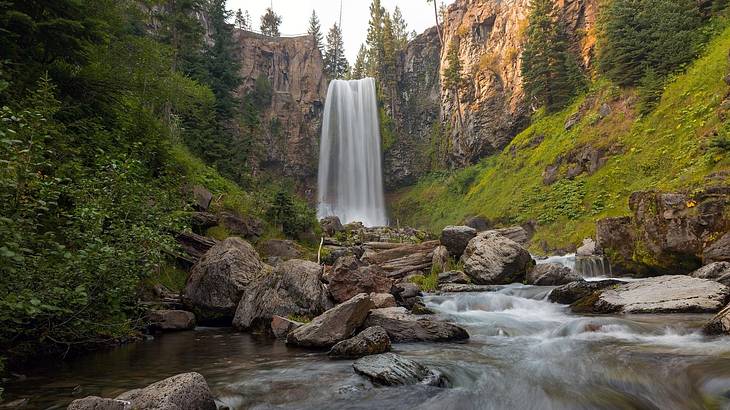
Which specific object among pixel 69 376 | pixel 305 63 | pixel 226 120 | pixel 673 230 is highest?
pixel 305 63

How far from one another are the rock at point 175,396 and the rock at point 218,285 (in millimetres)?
6807

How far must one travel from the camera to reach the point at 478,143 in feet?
143

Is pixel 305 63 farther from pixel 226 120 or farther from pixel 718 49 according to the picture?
pixel 718 49

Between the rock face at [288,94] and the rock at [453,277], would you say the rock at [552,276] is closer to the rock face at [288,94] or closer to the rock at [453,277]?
the rock at [453,277]

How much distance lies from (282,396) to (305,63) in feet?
193

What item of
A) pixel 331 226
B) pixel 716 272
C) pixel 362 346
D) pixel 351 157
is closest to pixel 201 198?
pixel 362 346

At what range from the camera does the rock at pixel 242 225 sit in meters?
18.0

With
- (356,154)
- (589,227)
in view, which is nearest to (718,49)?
(589,227)

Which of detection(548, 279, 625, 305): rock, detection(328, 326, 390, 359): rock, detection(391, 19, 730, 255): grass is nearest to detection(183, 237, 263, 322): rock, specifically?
detection(328, 326, 390, 359): rock

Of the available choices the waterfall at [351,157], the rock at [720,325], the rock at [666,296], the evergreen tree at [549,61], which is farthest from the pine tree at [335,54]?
the rock at [720,325]

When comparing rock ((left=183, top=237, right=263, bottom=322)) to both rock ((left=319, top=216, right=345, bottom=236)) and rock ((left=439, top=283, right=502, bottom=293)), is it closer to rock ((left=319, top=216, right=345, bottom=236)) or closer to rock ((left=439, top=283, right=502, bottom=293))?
rock ((left=439, top=283, right=502, bottom=293))

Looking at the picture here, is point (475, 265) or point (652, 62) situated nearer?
point (475, 265)

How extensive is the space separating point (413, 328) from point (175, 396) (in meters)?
5.55

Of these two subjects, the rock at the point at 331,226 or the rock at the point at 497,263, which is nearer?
the rock at the point at 497,263
